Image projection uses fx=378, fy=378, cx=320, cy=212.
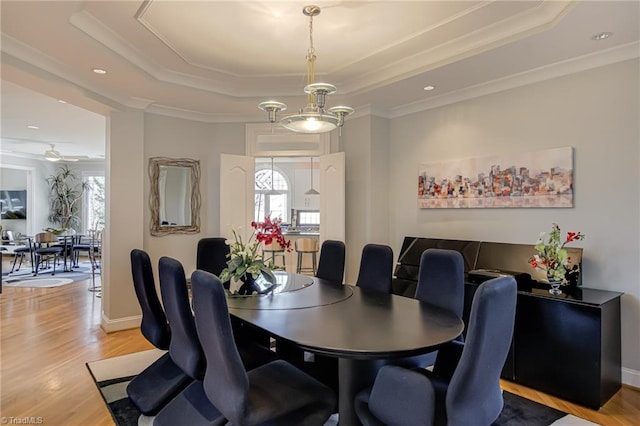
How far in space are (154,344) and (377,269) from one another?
1817mm

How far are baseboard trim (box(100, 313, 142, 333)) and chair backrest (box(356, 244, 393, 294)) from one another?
114 inches

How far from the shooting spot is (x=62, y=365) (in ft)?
11.2

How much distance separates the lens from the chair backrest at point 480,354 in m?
1.47

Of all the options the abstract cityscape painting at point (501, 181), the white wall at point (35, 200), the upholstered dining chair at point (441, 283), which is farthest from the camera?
the white wall at point (35, 200)

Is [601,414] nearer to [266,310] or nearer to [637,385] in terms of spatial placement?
[637,385]

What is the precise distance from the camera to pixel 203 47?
3.38 meters

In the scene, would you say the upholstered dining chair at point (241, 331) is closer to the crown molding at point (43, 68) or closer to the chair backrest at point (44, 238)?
the crown molding at point (43, 68)

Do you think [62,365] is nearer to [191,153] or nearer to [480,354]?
[191,153]

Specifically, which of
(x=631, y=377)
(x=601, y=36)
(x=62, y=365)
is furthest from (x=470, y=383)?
(x=62, y=365)

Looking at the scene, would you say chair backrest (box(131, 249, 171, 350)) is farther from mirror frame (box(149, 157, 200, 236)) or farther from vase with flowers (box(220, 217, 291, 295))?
mirror frame (box(149, 157, 200, 236))

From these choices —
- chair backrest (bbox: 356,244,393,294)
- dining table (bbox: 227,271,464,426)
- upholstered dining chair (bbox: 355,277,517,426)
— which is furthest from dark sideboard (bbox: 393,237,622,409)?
upholstered dining chair (bbox: 355,277,517,426)

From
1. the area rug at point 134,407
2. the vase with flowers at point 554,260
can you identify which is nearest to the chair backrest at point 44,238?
the area rug at point 134,407

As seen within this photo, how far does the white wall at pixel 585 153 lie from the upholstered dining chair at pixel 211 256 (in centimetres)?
250

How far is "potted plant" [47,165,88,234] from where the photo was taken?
1027cm
